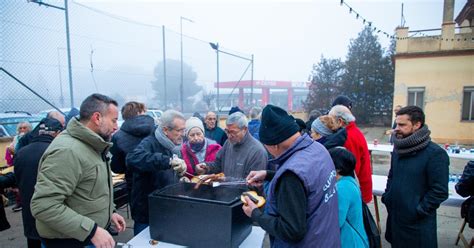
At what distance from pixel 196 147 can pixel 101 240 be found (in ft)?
5.56

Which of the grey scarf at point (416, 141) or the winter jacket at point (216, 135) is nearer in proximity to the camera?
the grey scarf at point (416, 141)

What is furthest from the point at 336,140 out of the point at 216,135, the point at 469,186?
the point at 216,135

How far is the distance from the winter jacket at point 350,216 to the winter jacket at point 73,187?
5.01ft

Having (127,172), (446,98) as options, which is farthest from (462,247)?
(446,98)

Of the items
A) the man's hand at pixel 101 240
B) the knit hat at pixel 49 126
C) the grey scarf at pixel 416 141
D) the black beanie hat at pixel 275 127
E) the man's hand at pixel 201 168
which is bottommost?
the man's hand at pixel 101 240

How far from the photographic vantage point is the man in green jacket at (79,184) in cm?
150

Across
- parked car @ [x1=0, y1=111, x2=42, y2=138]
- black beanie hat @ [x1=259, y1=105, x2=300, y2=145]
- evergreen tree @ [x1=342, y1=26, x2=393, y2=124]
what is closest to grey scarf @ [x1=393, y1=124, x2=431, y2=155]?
black beanie hat @ [x1=259, y1=105, x2=300, y2=145]

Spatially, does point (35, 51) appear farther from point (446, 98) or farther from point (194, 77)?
point (446, 98)

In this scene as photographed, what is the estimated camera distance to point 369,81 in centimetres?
2056

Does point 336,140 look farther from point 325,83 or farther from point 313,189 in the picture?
point 325,83

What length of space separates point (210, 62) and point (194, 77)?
877 millimetres

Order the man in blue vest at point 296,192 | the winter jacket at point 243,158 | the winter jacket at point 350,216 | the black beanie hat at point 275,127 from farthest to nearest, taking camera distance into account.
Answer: the winter jacket at point 243,158 < the winter jacket at point 350,216 < the black beanie hat at point 275,127 < the man in blue vest at point 296,192

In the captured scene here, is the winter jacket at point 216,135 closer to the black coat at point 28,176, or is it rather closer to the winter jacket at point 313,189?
the black coat at point 28,176

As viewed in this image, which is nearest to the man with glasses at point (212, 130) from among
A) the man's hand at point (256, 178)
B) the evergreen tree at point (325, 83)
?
the man's hand at point (256, 178)
